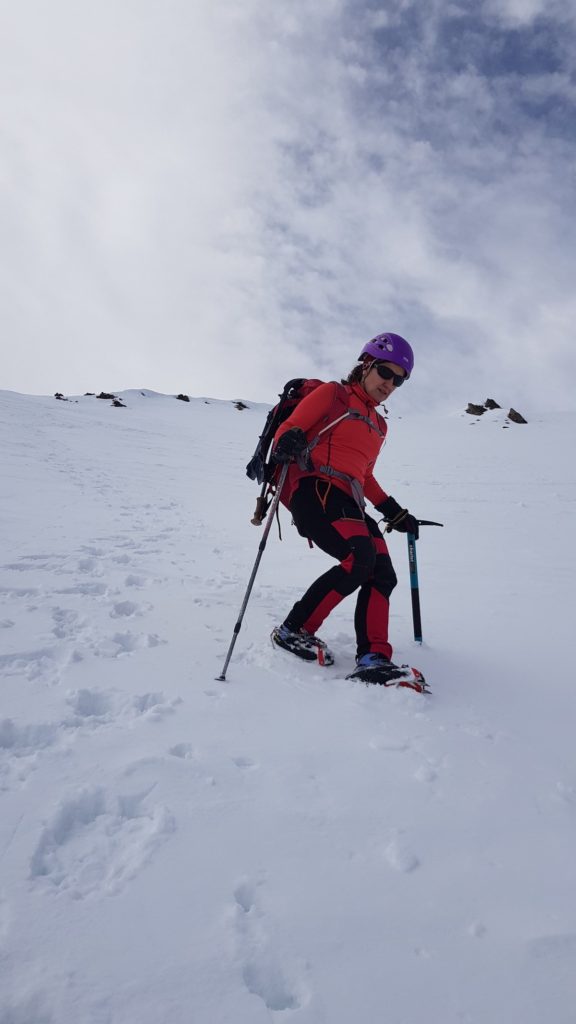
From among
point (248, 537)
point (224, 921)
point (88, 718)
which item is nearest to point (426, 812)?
point (224, 921)

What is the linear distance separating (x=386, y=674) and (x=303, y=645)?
2.16 ft

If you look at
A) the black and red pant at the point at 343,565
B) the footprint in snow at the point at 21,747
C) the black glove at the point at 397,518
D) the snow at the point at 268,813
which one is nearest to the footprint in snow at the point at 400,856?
the snow at the point at 268,813

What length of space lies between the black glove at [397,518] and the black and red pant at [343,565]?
0.53 meters

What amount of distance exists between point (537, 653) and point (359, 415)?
2279mm

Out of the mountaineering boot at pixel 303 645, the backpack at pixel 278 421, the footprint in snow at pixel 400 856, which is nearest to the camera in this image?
the footprint in snow at pixel 400 856

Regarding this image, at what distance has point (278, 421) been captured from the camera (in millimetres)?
3916

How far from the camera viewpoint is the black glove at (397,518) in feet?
13.8

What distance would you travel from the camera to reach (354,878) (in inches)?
65.9

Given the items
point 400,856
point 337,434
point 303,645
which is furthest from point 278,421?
point 400,856

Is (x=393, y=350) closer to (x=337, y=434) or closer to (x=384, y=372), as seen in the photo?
(x=384, y=372)

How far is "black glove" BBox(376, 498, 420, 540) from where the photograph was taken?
4.20 m

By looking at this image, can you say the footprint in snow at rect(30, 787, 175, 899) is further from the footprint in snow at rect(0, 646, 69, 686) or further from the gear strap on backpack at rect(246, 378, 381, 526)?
the gear strap on backpack at rect(246, 378, 381, 526)

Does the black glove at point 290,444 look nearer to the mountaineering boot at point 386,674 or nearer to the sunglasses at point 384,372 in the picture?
the sunglasses at point 384,372

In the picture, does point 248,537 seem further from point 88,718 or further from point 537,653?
point 88,718
